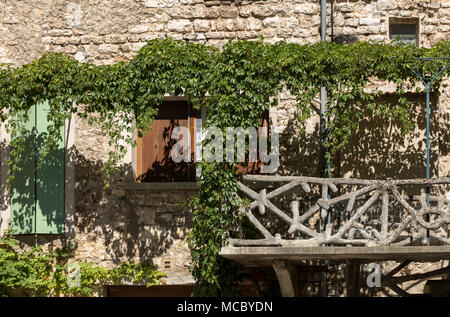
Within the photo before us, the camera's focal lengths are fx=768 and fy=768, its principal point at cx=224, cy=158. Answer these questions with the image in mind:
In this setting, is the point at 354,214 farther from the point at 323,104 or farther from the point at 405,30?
the point at 405,30

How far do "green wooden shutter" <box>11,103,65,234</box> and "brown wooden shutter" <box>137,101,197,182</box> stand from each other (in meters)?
1.20

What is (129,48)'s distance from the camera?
1080cm

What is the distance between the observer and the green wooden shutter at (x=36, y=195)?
10.5m

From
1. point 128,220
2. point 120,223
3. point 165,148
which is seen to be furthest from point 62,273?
point 165,148

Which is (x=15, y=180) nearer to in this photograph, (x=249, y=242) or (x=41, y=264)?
(x=41, y=264)

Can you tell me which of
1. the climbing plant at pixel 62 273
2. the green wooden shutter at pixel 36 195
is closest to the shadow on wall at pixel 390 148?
the climbing plant at pixel 62 273

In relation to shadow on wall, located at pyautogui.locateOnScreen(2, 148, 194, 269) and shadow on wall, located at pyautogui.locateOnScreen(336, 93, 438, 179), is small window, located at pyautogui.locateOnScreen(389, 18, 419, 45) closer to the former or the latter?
shadow on wall, located at pyautogui.locateOnScreen(336, 93, 438, 179)

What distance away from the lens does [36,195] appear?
34.3 ft

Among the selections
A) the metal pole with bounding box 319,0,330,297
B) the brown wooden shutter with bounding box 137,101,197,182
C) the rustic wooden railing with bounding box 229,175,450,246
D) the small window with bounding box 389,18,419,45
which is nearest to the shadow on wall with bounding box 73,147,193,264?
the brown wooden shutter with bounding box 137,101,197,182

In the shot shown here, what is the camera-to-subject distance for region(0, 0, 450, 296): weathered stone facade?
34.3 ft

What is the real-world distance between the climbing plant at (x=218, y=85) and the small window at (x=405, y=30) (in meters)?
1.22

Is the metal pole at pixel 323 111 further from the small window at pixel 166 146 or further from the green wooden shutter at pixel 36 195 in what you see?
the green wooden shutter at pixel 36 195

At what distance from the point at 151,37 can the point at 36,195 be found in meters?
2.70

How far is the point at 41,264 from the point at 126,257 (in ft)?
3.73
